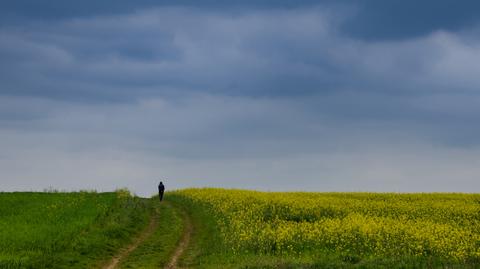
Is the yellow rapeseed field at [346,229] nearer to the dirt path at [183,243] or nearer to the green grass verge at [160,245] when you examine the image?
the dirt path at [183,243]

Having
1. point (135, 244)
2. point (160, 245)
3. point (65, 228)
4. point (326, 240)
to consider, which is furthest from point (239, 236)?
point (65, 228)

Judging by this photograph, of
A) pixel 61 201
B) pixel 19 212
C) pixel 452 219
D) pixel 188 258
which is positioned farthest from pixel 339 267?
pixel 61 201

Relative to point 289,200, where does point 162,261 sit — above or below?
below

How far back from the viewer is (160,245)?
3334 centimetres

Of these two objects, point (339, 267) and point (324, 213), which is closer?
point (339, 267)

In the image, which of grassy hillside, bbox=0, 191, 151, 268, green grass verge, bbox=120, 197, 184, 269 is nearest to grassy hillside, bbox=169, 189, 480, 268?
green grass verge, bbox=120, 197, 184, 269

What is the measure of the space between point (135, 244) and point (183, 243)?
9.31ft

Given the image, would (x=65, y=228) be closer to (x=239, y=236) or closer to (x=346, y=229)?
(x=239, y=236)

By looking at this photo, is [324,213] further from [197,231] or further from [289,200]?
[197,231]

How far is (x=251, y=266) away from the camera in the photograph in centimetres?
2512

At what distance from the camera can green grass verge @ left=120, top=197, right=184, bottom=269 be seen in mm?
28047

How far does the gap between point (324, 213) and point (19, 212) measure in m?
22.9

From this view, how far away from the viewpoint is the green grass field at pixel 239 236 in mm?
26922

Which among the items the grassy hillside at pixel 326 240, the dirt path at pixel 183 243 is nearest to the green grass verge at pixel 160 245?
the dirt path at pixel 183 243
